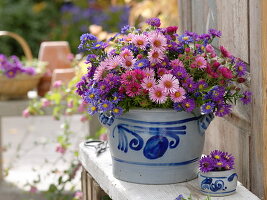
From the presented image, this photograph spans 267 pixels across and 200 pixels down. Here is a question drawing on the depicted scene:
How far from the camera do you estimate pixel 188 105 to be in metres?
1.93

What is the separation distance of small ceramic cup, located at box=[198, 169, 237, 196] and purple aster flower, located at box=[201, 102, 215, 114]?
0.18 meters

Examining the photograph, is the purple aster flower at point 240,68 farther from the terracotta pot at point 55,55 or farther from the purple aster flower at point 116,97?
the terracotta pot at point 55,55

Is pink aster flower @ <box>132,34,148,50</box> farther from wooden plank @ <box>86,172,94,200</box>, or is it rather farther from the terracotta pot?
the terracotta pot

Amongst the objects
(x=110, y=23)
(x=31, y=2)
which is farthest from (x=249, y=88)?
(x=31, y=2)

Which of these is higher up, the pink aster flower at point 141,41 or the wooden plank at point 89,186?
the pink aster flower at point 141,41

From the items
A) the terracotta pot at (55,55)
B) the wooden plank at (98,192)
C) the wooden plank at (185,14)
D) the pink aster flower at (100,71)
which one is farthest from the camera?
the terracotta pot at (55,55)

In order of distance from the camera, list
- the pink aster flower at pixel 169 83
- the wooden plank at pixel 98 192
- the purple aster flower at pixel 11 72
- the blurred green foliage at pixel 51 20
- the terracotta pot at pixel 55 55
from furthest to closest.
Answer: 1. the blurred green foliage at pixel 51 20
2. the terracotta pot at pixel 55 55
3. the purple aster flower at pixel 11 72
4. the wooden plank at pixel 98 192
5. the pink aster flower at pixel 169 83

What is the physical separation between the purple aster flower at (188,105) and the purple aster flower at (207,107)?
0.03 meters

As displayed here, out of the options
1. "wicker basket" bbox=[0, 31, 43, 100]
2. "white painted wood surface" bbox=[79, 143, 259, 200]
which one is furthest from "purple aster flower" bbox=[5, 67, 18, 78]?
"white painted wood surface" bbox=[79, 143, 259, 200]

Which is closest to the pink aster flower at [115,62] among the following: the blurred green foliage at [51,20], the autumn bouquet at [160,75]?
the autumn bouquet at [160,75]

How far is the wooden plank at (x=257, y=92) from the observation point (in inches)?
76.5

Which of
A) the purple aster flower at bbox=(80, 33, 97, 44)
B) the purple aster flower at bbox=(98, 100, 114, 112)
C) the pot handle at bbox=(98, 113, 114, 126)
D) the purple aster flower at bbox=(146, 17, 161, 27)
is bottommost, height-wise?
the pot handle at bbox=(98, 113, 114, 126)

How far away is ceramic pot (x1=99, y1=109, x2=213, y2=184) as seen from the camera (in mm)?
1992

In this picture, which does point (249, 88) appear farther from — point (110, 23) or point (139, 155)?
point (110, 23)
